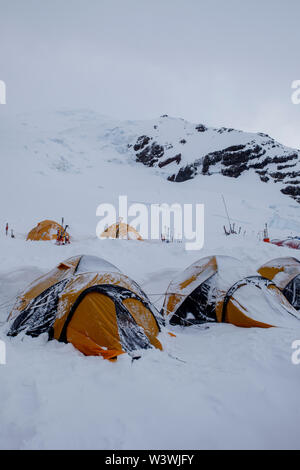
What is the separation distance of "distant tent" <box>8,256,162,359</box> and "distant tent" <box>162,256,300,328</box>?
950 millimetres

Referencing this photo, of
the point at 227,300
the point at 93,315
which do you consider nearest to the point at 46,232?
the point at 93,315

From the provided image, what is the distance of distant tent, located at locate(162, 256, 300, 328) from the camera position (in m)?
3.92

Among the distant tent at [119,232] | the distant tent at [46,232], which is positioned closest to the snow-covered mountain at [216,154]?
the distant tent at [119,232]

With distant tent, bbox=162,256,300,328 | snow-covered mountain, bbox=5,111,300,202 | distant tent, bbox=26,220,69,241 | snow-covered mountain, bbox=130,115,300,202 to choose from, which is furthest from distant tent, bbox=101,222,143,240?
snow-covered mountain, bbox=130,115,300,202

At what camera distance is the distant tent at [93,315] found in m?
2.93

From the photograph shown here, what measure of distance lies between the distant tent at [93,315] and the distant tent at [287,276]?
3.23m

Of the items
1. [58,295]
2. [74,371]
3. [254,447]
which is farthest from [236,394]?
[58,295]

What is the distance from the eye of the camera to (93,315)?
9.96 feet

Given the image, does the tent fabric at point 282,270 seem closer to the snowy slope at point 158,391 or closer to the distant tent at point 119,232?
the snowy slope at point 158,391

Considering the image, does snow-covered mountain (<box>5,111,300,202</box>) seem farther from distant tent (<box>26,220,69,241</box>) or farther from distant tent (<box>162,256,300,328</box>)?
distant tent (<box>162,256,300,328</box>)

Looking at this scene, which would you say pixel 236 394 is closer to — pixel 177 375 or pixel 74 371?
pixel 177 375

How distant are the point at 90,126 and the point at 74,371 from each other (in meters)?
64.0

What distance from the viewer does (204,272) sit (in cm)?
455

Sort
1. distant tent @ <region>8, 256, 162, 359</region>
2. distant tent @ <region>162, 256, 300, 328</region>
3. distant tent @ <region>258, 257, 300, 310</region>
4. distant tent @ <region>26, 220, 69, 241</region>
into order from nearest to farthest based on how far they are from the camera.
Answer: distant tent @ <region>8, 256, 162, 359</region> < distant tent @ <region>162, 256, 300, 328</region> < distant tent @ <region>258, 257, 300, 310</region> < distant tent @ <region>26, 220, 69, 241</region>
